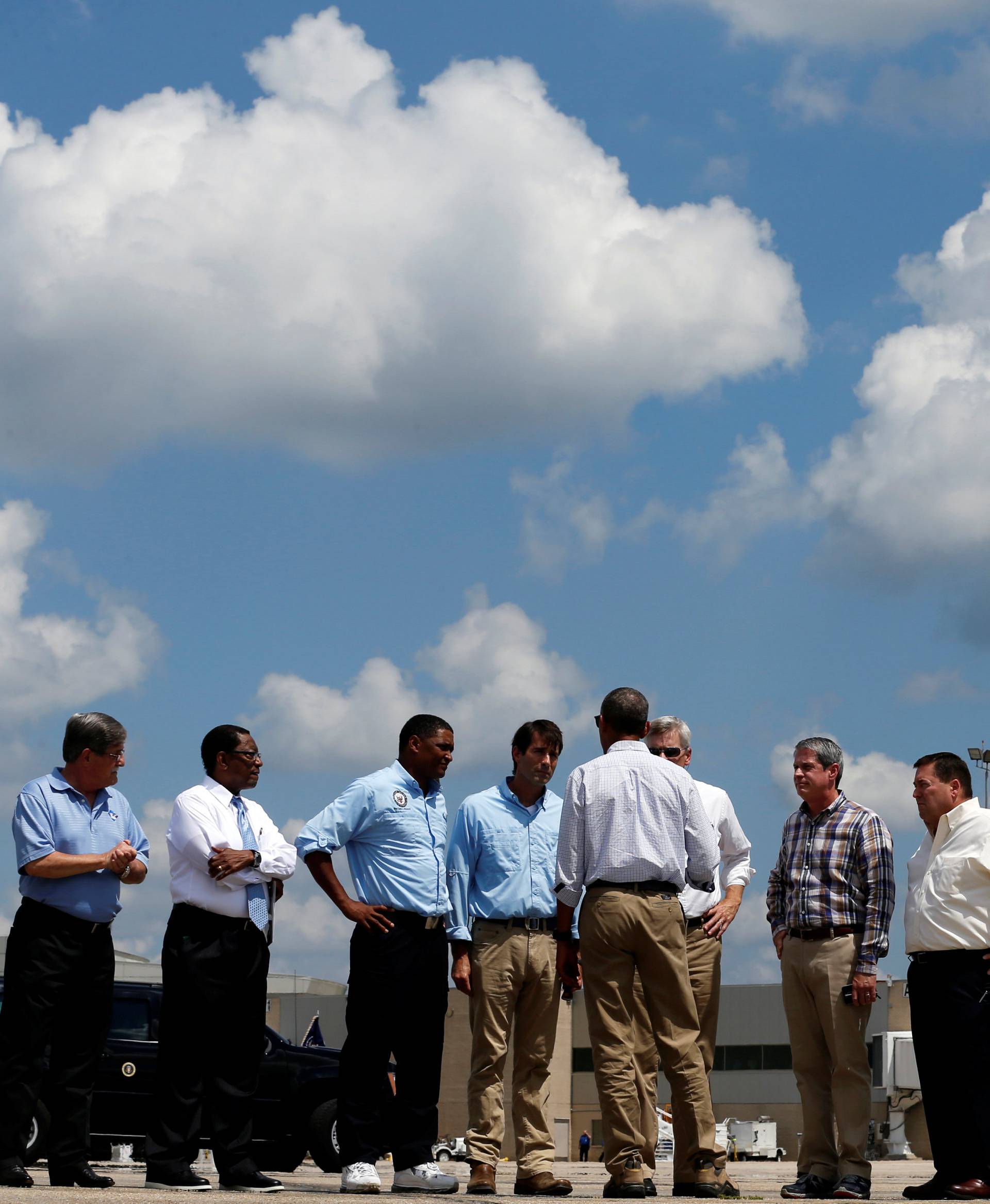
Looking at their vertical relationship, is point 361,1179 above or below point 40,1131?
above

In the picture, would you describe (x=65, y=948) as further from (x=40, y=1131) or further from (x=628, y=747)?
(x=40, y=1131)

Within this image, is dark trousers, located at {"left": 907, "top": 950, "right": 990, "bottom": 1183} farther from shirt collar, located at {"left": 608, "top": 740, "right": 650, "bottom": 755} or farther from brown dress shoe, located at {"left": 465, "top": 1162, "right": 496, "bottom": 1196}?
brown dress shoe, located at {"left": 465, "top": 1162, "right": 496, "bottom": 1196}

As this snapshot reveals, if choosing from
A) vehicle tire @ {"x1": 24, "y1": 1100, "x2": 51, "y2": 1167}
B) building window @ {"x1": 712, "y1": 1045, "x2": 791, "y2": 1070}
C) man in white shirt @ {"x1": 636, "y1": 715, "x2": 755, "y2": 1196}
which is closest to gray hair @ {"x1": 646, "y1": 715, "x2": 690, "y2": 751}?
man in white shirt @ {"x1": 636, "y1": 715, "x2": 755, "y2": 1196}

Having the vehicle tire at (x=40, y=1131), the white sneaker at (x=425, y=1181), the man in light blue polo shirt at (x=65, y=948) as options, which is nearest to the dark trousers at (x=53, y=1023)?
the man in light blue polo shirt at (x=65, y=948)

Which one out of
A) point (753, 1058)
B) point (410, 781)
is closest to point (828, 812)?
point (410, 781)

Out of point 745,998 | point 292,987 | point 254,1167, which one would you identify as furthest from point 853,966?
point 292,987

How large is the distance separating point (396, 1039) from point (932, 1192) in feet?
8.27

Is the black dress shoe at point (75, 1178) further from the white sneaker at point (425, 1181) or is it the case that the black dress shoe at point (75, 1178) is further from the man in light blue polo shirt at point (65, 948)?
the white sneaker at point (425, 1181)

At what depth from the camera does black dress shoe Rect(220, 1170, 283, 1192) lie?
21.7 ft

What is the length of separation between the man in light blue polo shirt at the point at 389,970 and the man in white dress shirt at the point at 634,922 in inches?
29.0

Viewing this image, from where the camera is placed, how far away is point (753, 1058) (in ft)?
191

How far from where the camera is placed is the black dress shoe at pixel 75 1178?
6.64 meters

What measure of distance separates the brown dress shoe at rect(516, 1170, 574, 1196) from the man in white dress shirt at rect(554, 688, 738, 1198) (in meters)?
0.40

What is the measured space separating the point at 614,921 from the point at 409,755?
1.36 m
